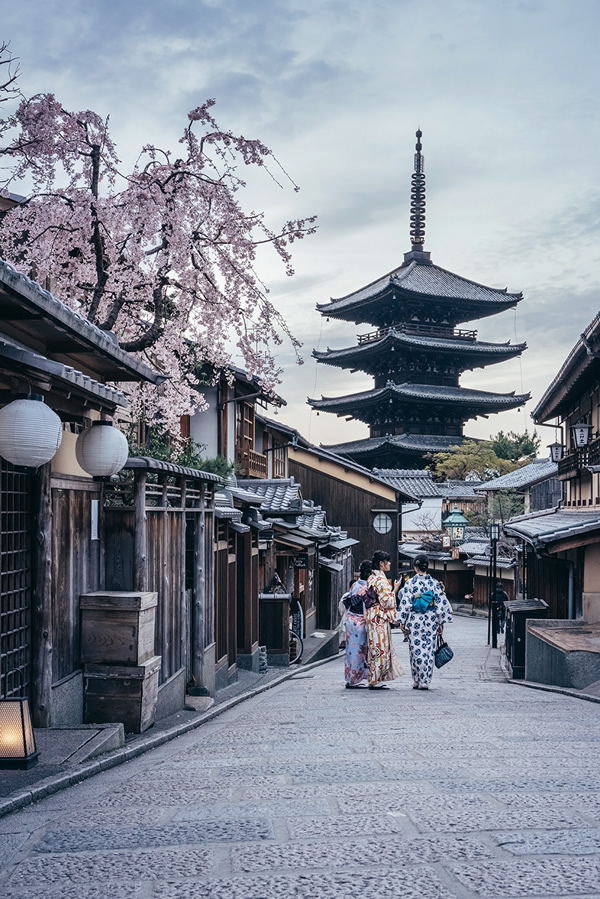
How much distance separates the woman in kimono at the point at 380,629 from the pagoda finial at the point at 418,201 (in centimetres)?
4525

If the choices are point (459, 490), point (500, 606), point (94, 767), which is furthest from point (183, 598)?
point (459, 490)

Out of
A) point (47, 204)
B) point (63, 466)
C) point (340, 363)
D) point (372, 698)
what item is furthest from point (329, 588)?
point (340, 363)

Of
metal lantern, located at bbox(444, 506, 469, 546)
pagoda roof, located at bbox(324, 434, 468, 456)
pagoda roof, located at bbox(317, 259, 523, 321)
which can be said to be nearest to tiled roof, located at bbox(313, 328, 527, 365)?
pagoda roof, located at bbox(317, 259, 523, 321)

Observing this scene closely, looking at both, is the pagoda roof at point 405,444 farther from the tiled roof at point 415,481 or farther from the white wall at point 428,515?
the white wall at point 428,515

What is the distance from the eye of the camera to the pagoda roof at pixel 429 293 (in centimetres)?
4791

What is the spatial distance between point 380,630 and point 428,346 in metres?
37.0

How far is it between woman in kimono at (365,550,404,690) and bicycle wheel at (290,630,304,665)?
6442 millimetres

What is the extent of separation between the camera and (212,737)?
24.9ft

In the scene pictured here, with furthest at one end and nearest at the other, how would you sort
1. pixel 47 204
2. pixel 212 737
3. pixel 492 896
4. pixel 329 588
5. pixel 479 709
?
pixel 329 588 < pixel 47 204 < pixel 479 709 < pixel 212 737 < pixel 492 896

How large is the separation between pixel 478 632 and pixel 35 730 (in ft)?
85.4

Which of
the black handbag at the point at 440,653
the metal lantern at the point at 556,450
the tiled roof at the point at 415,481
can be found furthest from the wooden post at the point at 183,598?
the tiled roof at the point at 415,481

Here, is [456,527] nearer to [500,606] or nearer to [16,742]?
[500,606]

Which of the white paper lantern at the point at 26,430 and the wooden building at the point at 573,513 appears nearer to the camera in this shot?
the white paper lantern at the point at 26,430

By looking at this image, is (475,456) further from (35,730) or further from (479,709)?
(35,730)
